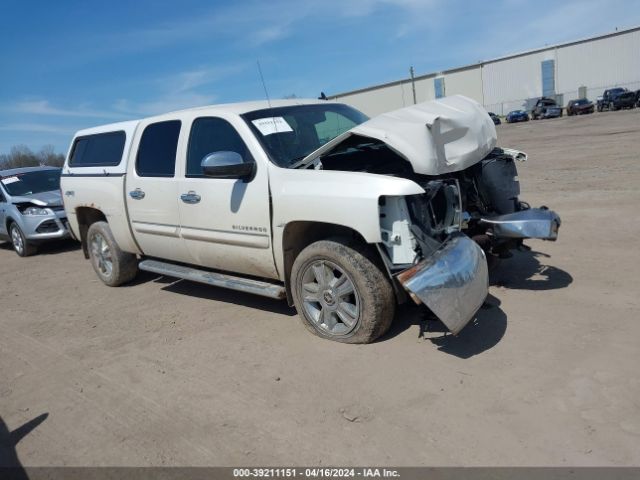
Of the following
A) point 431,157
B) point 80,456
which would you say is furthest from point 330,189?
point 80,456

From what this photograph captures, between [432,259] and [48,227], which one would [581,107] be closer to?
[48,227]

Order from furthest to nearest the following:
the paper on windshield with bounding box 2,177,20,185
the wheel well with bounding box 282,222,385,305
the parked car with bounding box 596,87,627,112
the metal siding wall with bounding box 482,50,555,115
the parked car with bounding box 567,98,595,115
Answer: the metal siding wall with bounding box 482,50,555,115, the parked car with bounding box 567,98,595,115, the parked car with bounding box 596,87,627,112, the paper on windshield with bounding box 2,177,20,185, the wheel well with bounding box 282,222,385,305

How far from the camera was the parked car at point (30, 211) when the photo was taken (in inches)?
391

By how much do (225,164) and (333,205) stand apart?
1.01 m

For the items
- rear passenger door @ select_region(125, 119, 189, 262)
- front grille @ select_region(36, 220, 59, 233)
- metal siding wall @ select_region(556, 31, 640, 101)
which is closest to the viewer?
rear passenger door @ select_region(125, 119, 189, 262)

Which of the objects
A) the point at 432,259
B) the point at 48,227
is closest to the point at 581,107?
the point at 48,227

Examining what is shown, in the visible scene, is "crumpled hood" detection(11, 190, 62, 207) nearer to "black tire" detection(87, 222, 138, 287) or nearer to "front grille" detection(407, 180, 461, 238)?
"black tire" detection(87, 222, 138, 287)

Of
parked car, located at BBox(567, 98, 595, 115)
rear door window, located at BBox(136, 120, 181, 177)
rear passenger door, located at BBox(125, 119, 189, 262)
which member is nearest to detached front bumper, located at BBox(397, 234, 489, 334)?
rear passenger door, located at BBox(125, 119, 189, 262)

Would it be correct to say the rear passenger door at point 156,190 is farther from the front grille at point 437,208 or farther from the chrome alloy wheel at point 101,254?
the front grille at point 437,208

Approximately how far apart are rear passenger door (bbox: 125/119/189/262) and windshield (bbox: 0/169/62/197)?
6.23m

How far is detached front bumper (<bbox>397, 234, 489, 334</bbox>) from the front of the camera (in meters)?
3.50

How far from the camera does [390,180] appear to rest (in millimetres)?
3680

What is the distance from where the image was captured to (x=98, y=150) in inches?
258

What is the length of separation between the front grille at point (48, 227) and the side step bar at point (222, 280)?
16.0 ft
